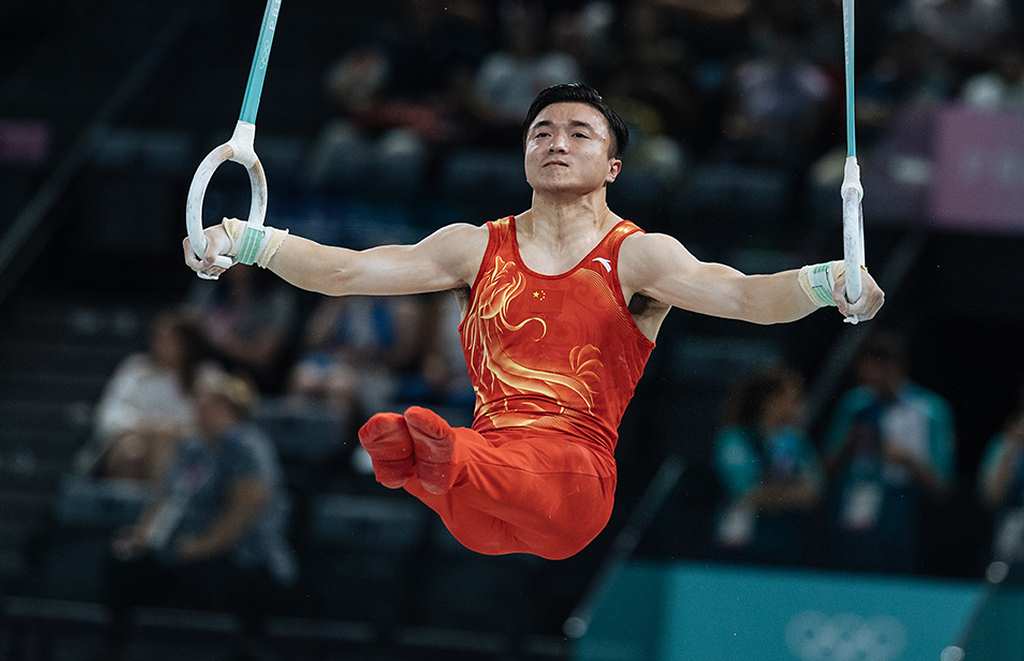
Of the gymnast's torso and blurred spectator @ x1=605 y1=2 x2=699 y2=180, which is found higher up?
blurred spectator @ x1=605 y1=2 x2=699 y2=180

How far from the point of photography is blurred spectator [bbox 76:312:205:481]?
25.5 feet

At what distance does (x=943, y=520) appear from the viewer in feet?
21.2

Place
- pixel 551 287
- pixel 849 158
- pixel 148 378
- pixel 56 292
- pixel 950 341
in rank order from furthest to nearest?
pixel 56 292 < pixel 950 341 < pixel 148 378 < pixel 551 287 < pixel 849 158

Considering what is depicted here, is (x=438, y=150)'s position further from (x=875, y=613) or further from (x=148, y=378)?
(x=875, y=613)

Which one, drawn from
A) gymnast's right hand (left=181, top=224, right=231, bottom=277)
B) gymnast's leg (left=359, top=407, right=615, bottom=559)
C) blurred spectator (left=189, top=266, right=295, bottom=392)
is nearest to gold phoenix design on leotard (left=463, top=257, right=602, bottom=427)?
gymnast's leg (left=359, top=407, right=615, bottom=559)

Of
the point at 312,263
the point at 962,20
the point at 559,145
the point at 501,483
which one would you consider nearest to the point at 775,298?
the point at 559,145

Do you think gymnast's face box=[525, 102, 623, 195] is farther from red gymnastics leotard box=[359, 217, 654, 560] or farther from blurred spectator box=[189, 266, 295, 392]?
blurred spectator box=[189, 266, 295, 392]

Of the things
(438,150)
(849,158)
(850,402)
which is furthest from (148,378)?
(849,158)

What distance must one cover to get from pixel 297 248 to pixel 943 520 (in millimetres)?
3126

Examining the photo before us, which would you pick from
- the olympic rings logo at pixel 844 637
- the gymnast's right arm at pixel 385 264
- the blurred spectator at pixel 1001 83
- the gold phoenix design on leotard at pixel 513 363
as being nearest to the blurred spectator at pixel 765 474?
the olympic rings logo at pixel 844 637

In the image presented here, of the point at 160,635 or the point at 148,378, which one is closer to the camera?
the point at 160,635

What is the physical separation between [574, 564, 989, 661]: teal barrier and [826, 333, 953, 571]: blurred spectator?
13cm

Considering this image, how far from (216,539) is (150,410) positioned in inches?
43.1

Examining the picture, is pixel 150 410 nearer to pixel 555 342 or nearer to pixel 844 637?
pixel 844 637
